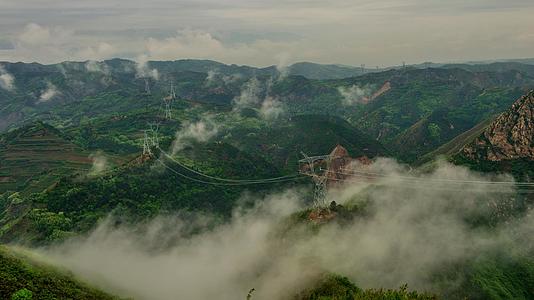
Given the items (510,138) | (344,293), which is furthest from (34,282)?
(510,138)

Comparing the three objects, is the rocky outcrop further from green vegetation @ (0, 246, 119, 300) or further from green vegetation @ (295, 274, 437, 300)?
green vegetation @ (0, 246, 119, 300)

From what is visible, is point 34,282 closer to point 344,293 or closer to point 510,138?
point 344,293

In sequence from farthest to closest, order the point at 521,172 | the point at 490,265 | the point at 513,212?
the point at 521,172 < the point at 513,212 < the point at 490,265

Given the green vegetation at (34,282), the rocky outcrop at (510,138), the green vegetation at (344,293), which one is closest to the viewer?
the green vegetation at (34,282)

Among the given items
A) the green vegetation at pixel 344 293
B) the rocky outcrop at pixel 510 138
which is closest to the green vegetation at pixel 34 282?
the green vegetation at pixel 344 293

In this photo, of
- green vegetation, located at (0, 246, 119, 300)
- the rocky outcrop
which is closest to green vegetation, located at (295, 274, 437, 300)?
green vegetation, located at (0, 246, 119, 300)

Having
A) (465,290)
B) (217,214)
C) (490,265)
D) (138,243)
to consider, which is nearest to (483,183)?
(490,265)

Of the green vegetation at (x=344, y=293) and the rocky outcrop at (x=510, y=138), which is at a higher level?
the rocky outcrop at (x=510, y=138)

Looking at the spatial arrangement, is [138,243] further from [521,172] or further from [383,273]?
[521,172]

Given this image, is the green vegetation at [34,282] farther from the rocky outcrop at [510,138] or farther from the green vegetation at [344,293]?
the rocky outcrop at [510,138]
